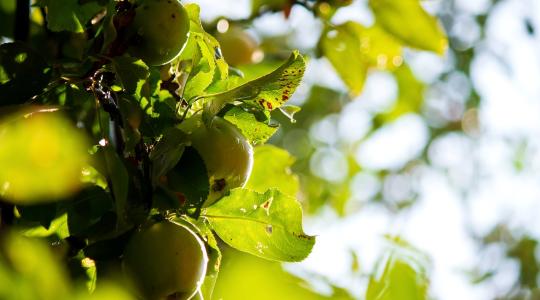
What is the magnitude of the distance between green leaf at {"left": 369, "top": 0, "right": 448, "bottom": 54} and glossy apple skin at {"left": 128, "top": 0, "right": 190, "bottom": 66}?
0.71 m

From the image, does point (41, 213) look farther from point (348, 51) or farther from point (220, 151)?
point (348, 51)

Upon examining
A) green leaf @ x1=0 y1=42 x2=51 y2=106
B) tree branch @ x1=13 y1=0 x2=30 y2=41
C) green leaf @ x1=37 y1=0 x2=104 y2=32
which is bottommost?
tree branch @ x1=13 y1=0 x2=30 y2=41

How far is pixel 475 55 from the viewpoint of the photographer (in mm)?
4031

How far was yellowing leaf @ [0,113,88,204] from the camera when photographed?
78cm

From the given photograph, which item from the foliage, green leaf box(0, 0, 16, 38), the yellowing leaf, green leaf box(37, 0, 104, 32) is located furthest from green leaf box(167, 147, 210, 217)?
green leaf box(0, 0, 16, 38)

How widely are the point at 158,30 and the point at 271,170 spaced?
47 cm

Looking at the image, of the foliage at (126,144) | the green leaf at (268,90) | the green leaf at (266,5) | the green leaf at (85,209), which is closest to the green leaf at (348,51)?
the green leaf at (266,5)

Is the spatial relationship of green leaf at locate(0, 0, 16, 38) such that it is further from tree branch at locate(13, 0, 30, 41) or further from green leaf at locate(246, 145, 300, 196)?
green leaf at locate(246, 145, 300, 196)

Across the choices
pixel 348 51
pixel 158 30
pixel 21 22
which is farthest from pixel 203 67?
pixel 348 51

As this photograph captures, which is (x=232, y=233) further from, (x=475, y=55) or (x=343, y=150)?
(x=475, y=55)

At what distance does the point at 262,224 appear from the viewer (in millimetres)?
1025

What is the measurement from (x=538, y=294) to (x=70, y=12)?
353cm

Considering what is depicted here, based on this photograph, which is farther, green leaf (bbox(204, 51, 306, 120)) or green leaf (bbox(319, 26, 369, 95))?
green leaf (bbox(319, 26, 369, 95))

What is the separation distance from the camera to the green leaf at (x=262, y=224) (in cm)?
101
